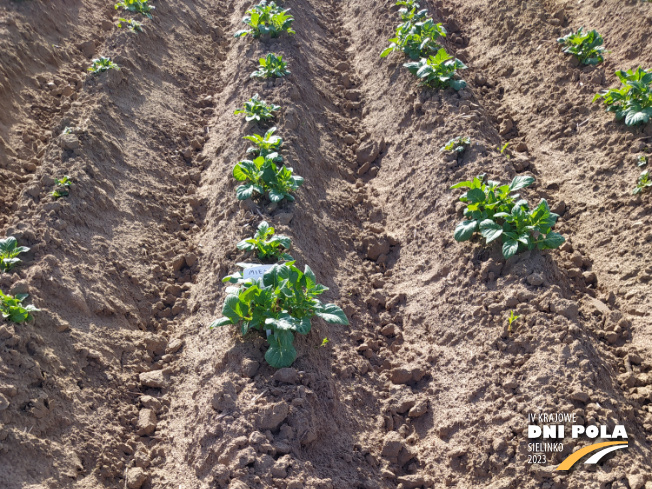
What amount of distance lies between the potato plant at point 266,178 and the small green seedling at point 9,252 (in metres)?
1.82

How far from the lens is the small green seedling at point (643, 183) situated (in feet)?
15.0

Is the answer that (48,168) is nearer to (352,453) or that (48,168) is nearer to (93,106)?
(93,106)

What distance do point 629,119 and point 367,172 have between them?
2644 mm

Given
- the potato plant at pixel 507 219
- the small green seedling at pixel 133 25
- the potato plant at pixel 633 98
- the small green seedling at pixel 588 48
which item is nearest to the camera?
the potato plant at pixel 507 219

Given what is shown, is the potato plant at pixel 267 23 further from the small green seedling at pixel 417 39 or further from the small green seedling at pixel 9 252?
the small green seedling at pixel 9 252

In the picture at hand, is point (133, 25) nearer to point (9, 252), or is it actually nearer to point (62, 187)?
point (62, 187)

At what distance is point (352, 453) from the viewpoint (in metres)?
3.34

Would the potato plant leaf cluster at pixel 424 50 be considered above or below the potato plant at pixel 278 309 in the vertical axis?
above

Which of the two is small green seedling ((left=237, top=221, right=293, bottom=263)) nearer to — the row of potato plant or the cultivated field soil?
the row of potato plant

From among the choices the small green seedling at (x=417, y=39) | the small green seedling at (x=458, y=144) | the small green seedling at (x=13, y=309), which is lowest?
the small green seedling at (x=13, y=309)

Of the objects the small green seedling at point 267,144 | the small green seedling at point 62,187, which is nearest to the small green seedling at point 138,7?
the small green seedling at point 267,144

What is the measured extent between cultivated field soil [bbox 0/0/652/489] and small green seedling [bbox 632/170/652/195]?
0.10 m

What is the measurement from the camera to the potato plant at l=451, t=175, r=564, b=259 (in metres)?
3.92

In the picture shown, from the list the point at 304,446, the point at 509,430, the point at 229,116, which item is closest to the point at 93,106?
the point at 229,116
